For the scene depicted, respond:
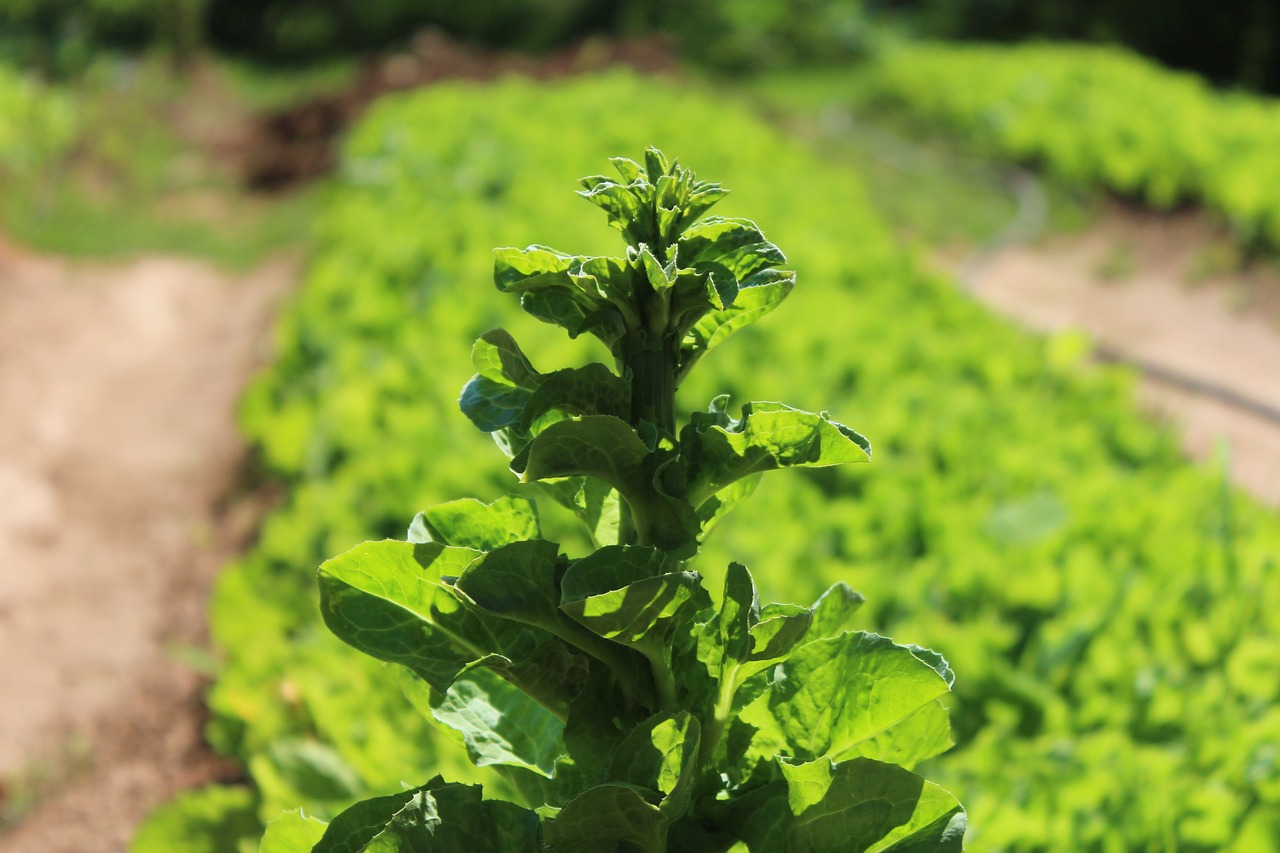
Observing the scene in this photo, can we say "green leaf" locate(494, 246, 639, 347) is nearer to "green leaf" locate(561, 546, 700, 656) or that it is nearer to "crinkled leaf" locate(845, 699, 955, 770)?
"green leaf" locate(561, 546, 700, 656)

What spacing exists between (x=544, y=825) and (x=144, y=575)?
4507mm

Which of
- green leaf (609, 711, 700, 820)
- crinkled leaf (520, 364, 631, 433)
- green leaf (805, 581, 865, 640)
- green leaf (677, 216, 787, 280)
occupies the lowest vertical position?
green leaf (609, 711, 700, 820)

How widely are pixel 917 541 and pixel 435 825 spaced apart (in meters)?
2.33

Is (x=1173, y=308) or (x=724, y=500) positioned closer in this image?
(x=724, y=500)

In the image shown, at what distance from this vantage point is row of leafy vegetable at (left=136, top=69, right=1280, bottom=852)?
2.19m

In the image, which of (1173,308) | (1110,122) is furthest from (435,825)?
(1110,122)

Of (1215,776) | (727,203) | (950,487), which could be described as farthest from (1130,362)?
(1215,776)

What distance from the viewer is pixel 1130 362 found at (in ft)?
24.4

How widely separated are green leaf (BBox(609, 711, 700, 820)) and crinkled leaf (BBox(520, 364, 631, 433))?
0.29 metres

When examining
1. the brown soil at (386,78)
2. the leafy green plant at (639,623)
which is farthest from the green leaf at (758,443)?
the brown soil at (386,78)

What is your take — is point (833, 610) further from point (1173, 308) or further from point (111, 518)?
point (1173, 308)

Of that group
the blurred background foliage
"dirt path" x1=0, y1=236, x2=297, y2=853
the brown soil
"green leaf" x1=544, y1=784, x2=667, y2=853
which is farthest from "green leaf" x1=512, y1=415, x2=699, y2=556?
the blurred background foliage

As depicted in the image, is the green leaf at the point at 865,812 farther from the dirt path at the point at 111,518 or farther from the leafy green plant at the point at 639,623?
the dirt path at the point at 111,518

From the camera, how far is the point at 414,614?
1.18 m
